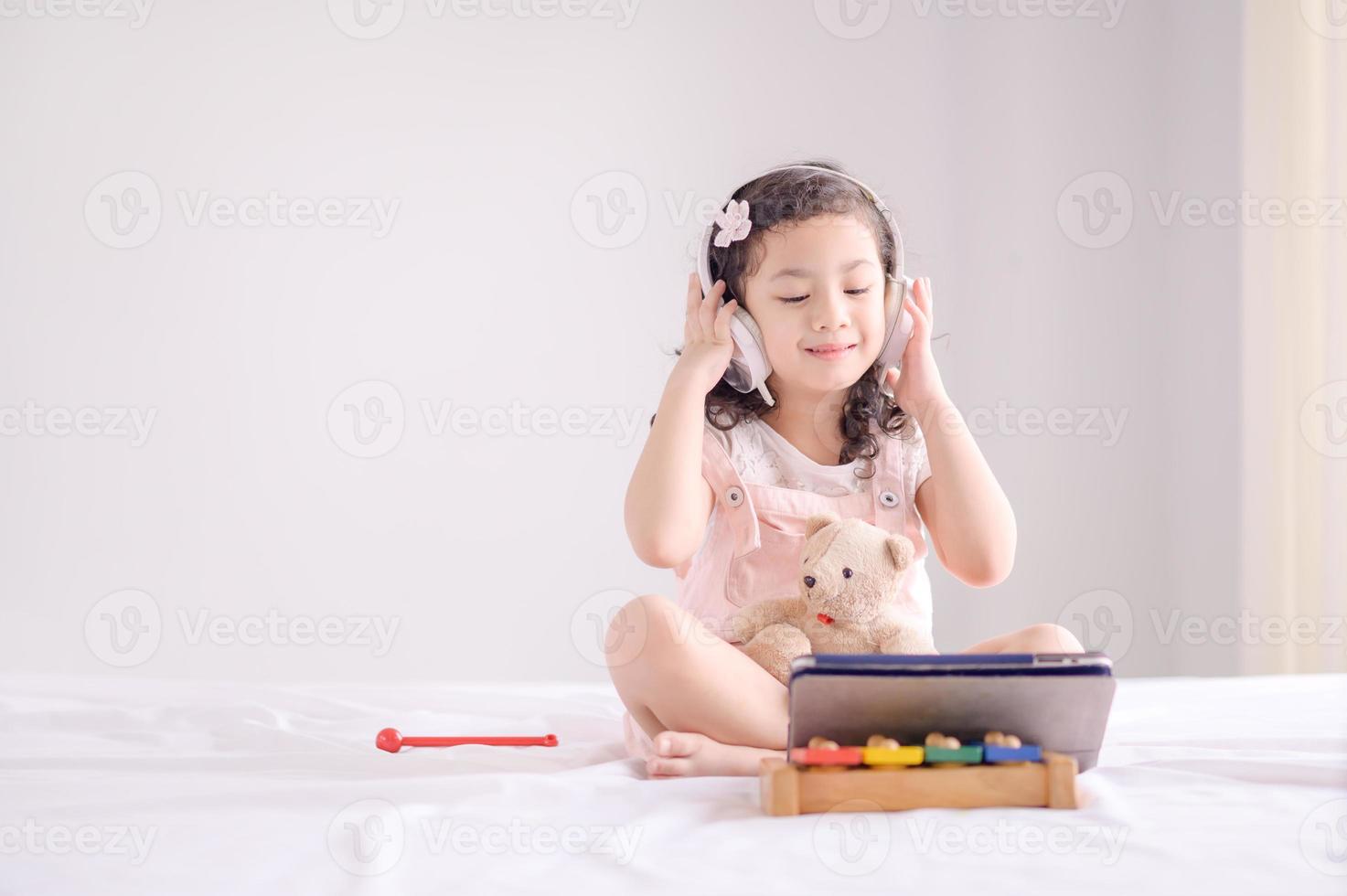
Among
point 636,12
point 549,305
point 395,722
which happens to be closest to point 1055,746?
point 395,722

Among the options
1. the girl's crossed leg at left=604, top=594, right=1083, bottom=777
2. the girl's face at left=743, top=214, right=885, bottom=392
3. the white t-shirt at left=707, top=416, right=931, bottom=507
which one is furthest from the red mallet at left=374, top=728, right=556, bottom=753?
the girl's face at left=743, top=214, right=885, bottom=392

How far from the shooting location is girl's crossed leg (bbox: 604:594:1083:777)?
100 centimetres

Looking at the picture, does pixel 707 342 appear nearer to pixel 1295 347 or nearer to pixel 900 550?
pixel 900 550

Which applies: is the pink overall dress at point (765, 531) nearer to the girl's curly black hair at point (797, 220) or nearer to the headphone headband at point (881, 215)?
the girl's curly black hair at point (797, 220)

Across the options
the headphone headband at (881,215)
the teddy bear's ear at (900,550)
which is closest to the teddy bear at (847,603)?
the teddy bear's ear at (900,550)

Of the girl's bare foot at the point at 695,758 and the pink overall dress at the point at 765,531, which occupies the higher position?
the pink overall dress at the point at 765,531

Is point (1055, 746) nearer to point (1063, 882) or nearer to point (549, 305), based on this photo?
point (1063, 882)

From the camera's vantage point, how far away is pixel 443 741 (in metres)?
1.19

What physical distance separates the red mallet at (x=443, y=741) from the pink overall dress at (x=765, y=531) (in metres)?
0.09

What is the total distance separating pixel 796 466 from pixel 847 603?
23 cm

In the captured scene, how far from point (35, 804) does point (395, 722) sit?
493mm

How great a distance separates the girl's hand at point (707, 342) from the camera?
120 cm

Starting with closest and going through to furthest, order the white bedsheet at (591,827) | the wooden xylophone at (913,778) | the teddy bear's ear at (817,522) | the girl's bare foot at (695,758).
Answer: the white bedsheet at (591,827) → the wooden xylophone at (913,778) → the girl's bare foot at (695,758) → the teddy bear's ear at (817,522)

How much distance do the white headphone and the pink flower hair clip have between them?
0.07 ft
